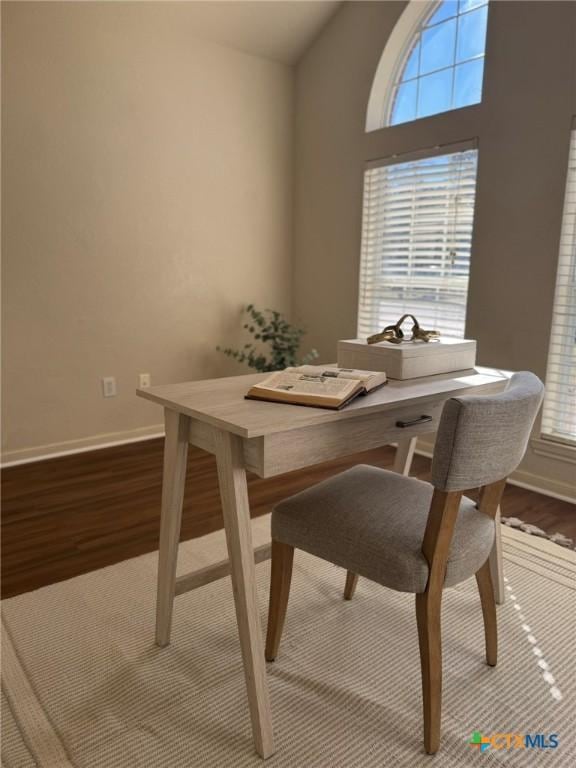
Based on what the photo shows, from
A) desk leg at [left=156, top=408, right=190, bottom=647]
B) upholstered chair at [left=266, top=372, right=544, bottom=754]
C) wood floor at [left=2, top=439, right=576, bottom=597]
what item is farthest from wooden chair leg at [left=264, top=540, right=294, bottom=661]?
wood floor at [left=2, top=439, right=576, bottom=597]

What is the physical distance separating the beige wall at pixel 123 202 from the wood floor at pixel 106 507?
0.39 m

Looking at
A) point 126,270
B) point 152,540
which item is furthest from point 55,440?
point 152,540

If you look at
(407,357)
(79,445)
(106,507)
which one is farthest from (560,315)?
(79,445)

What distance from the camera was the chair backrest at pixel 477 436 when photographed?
110cm

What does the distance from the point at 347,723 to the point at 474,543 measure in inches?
21.1

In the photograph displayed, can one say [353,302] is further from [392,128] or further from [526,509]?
[526,509]

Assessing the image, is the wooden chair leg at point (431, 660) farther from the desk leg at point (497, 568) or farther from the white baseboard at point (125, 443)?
the white baseboard at point (125, 443)

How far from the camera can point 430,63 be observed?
322 centimetres

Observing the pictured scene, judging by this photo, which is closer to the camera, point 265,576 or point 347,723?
point 347,723

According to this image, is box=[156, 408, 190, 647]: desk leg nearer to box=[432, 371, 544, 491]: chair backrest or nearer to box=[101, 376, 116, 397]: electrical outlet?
box=[432, 371, 544, 491]: chair backrest

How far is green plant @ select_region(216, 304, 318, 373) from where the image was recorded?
145 inches

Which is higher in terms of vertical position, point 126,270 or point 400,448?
point 126,270

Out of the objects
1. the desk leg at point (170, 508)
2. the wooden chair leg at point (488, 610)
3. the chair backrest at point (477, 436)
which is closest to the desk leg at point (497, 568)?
the wooden chair leg at point (488, 610)

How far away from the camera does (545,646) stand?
1.62 m
